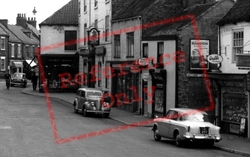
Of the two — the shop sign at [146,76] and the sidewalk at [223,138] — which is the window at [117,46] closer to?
the sidewalk at [223,138]

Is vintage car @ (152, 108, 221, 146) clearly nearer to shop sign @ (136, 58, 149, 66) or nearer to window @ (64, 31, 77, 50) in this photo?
shop sign @ (136, 58, 149, 66)

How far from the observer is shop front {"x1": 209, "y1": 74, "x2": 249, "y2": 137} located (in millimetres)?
26141

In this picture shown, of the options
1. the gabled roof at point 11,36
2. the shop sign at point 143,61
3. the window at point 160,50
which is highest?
the gabled roof at point 11,36

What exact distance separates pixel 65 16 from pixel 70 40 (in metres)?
2.75

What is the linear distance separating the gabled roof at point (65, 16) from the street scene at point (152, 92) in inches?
182

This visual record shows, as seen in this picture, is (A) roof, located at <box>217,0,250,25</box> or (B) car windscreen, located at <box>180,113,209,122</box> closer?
(B) car windscreen, located at <box>180,113,209,122</box>

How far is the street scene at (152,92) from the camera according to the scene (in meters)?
22.0

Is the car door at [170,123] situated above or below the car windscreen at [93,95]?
below

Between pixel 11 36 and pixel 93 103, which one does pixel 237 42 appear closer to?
pixel 93 103

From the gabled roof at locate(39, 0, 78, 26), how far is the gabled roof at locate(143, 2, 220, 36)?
21599 millimetres

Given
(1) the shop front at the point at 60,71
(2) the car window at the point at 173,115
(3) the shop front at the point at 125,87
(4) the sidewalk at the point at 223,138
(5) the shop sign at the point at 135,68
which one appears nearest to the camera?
(4) the sidewalk at the point at 223,138

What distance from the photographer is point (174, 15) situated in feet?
123

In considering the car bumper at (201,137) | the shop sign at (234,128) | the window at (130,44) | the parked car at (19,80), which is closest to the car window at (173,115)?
the car bumper at (201,137)

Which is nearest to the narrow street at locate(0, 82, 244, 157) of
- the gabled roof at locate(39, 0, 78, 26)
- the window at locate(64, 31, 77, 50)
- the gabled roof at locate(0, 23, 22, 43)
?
the window at locate(64, 31, 77, 50)
